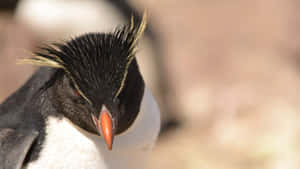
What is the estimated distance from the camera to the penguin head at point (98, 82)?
2492 mm

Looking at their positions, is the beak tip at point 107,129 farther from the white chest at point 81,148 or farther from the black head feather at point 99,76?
the white chest at point 81,148

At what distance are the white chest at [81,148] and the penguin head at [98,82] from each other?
62 mm

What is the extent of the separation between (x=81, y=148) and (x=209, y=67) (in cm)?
389

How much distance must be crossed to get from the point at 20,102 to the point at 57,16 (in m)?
3.84

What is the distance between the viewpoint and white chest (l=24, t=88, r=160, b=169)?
2717 millimetres

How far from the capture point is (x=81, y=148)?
2.74 metres

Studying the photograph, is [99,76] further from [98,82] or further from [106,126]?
[106,126]

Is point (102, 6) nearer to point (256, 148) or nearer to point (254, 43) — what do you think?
point (254, 43)

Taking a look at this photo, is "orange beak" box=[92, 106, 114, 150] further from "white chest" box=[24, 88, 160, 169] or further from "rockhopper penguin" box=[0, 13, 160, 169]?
"white chest" box=[24, 88, 160, 169]

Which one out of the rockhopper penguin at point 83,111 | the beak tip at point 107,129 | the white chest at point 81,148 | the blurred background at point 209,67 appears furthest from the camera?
the blurred background at point 209,67

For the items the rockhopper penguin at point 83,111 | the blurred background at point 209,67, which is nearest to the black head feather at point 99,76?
the rockhopper penguin at point 83,111

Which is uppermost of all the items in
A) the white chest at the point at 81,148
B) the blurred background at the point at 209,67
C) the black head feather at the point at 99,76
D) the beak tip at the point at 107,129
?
the black head feather at the point at 99,76

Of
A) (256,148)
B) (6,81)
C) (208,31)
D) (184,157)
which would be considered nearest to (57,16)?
(6,81)

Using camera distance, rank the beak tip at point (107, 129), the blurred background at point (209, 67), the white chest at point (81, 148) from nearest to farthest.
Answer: the beak tip at point (107, 129) < the white chest at point (81, 148) < the blurred background at point (209, 67)
